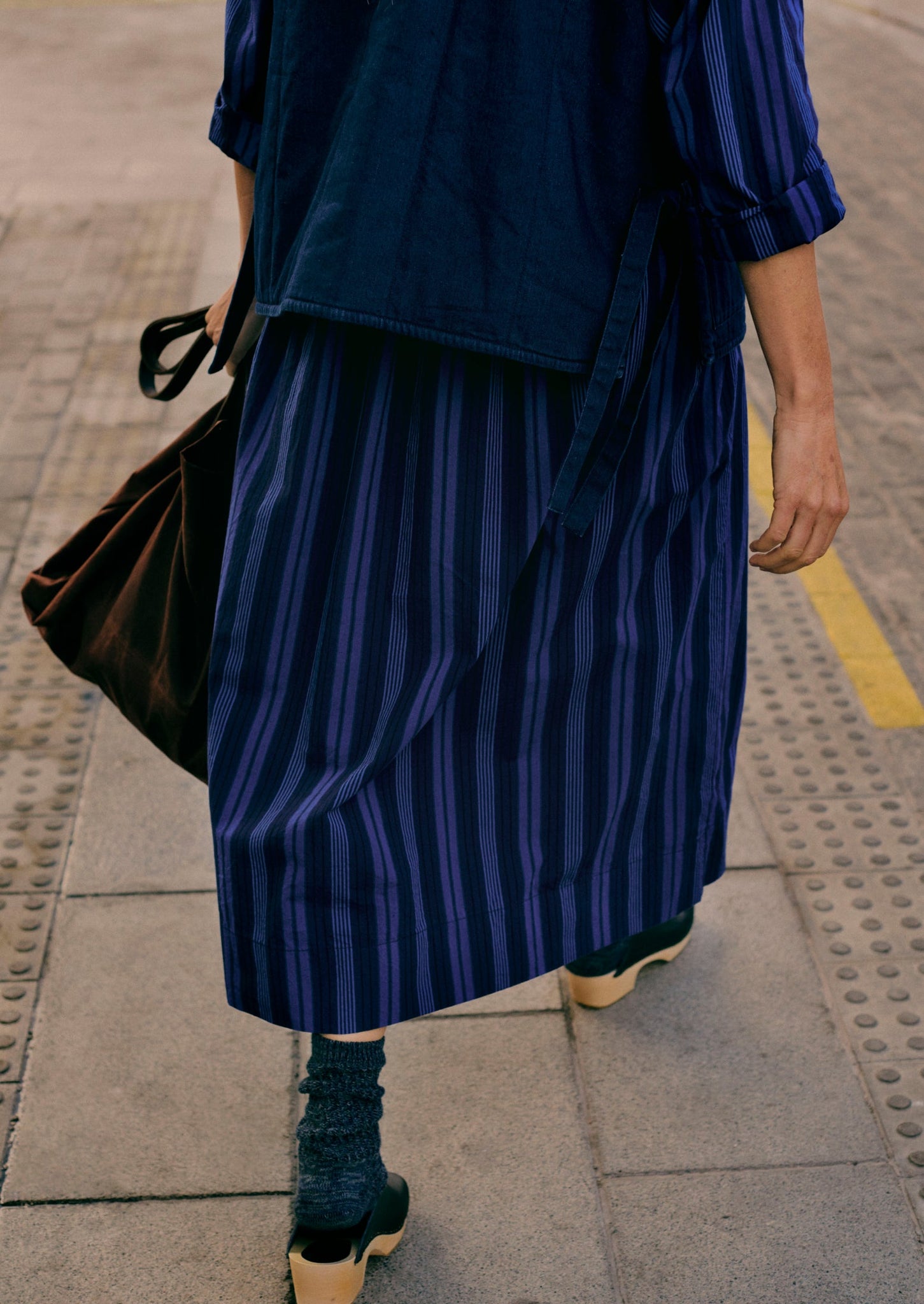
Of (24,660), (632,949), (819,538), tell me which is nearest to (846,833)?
(632,949)

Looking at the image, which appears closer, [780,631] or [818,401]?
[818,401]

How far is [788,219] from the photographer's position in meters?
1.26

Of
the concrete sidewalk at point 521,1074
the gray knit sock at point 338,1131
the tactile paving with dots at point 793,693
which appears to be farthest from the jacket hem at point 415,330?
the tactile paving with dots at point 793,693

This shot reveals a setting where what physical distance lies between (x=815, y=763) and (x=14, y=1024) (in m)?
1.51

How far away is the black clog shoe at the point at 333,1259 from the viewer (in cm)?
155

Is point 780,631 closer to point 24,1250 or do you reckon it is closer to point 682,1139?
point 682,1139

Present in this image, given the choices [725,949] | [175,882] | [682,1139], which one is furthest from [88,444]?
[682,1139]

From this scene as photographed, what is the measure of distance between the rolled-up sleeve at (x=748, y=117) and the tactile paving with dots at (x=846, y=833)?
1336mm

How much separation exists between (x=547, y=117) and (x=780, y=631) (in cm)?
198

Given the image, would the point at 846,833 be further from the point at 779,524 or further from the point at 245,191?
the point at 245,191

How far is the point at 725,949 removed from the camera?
2158mm

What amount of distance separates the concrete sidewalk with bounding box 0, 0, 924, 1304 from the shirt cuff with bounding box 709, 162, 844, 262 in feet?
3.80

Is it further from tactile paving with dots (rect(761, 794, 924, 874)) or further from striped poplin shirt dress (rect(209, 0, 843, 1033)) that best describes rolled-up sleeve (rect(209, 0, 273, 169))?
tactile paving with dots (rect(761, 794, 924, 874))

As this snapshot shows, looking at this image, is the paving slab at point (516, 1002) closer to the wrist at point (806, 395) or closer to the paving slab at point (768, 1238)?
the paving slab at point (768, 1238)
